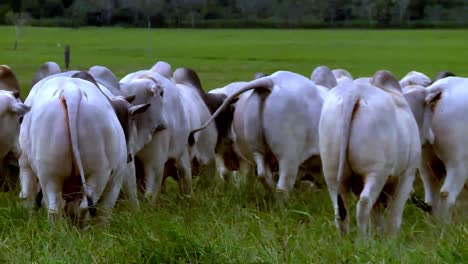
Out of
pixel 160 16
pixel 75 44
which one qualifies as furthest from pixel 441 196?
pixel 160 16

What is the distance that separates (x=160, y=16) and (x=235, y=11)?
6.54 meters

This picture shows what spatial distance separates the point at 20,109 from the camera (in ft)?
26.3

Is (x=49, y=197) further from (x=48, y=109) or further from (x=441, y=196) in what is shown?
(x=441, y=196)

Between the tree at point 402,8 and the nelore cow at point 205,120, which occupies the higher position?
the nelore cow at point 205,120

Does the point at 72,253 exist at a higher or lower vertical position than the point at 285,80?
lower

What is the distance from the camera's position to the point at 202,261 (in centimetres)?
621

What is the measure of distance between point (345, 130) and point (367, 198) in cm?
52

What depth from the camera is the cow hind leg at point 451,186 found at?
28.8 feet

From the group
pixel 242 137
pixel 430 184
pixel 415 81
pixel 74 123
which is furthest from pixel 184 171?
pixel 74 123

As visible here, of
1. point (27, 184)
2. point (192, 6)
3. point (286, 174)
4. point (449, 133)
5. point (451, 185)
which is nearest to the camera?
point (27, 184)

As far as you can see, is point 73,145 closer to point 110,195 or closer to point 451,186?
point 110,195

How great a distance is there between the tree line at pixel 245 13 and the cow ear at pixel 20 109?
4851cm

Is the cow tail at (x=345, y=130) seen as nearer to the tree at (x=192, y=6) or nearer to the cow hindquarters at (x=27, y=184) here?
the cow hindquarters at (x=27, y=184)

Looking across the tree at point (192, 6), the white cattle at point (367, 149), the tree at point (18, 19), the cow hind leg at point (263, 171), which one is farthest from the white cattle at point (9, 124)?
the tree at point (192, 6)
